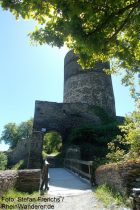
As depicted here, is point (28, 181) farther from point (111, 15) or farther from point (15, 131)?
point (15, 131)

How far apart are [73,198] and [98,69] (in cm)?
1948

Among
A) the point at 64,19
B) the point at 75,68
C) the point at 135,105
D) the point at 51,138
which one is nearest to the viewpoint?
the point at 64,19

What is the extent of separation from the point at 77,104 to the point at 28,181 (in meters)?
13.7

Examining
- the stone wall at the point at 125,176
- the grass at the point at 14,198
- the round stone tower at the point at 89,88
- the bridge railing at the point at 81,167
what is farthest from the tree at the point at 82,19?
the round stone tower at the point at 89,88

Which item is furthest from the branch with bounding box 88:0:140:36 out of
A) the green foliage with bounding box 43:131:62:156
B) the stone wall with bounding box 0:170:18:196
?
the green foliage with bounding box 43:131:62:156

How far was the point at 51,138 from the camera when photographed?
105 feet

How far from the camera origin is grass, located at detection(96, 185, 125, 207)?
5862mm

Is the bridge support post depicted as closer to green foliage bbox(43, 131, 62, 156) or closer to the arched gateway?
the arched gateway

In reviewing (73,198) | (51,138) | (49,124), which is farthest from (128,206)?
(51,138)

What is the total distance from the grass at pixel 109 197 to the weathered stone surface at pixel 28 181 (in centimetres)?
246

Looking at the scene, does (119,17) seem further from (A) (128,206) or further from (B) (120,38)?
(A) (128,206)

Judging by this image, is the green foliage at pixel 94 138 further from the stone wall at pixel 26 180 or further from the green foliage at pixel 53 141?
the green foliage at pixel 53 141

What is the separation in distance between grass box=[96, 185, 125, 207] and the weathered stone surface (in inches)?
96.8

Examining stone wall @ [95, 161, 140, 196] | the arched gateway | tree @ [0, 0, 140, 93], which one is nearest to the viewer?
tree @ [0, 0, 140, 93]
